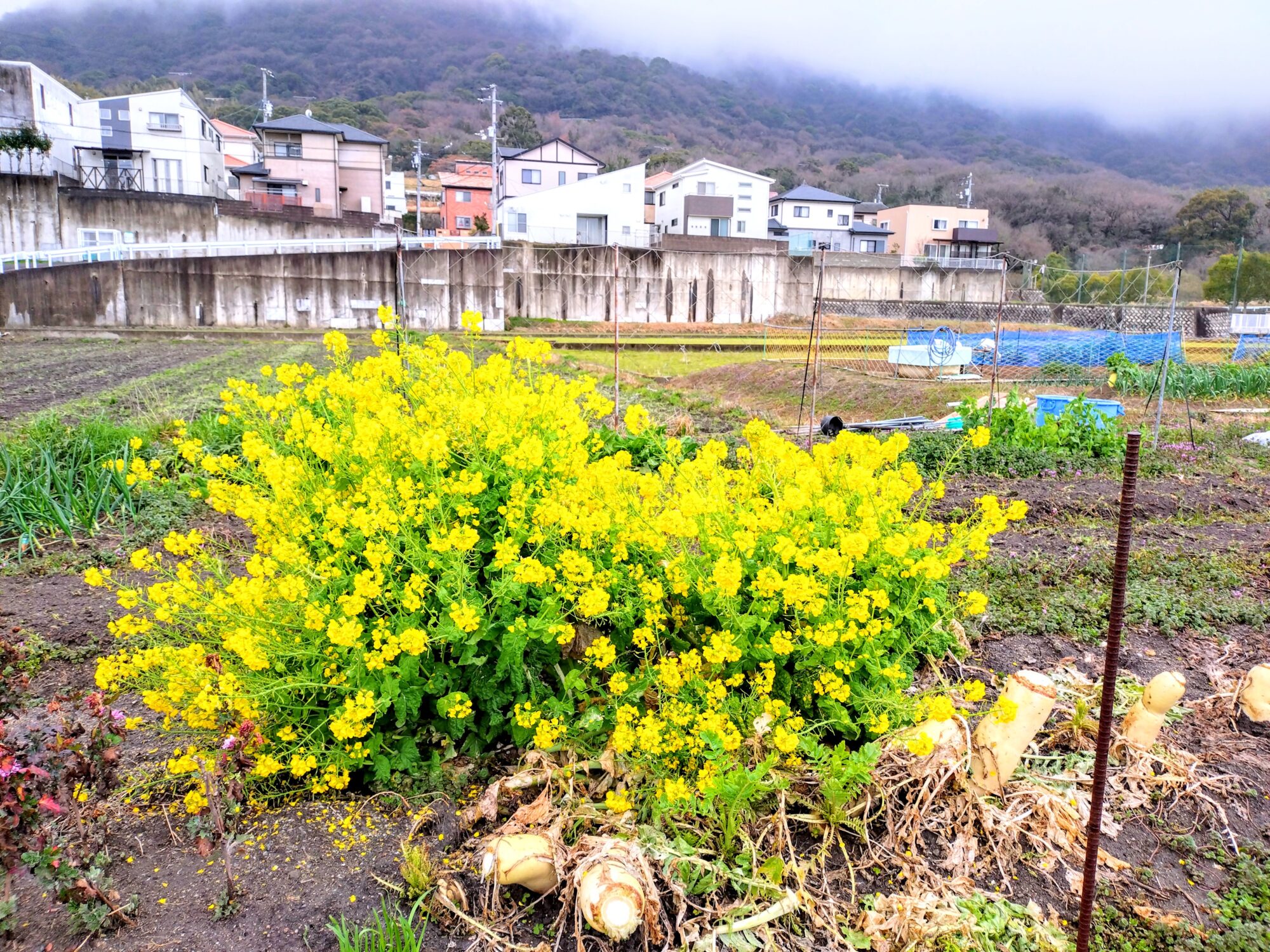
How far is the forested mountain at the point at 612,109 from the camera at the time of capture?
86.5 meters

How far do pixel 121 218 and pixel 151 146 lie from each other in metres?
10.8

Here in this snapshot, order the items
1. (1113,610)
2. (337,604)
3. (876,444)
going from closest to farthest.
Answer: (1113,610) < (337,604) < (876,444)

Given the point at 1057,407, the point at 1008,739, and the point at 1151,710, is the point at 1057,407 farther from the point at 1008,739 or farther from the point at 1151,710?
the point at 1008,739

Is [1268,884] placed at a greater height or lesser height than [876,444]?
lesser

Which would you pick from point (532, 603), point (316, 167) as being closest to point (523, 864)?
point (532, 603)

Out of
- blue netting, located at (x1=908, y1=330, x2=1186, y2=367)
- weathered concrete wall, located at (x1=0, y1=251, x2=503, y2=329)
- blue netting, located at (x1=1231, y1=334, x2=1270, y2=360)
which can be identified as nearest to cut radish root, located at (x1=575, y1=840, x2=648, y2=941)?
blue netting, located at (x1=908, y1=330, x2=1186, y2=367)

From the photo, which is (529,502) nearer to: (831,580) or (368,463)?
(368,463)

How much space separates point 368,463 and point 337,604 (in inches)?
26.2

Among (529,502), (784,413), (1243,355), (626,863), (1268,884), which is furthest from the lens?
(1243,355)

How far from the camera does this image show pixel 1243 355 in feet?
60.3

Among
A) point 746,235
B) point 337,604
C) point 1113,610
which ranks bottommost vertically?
point 337,604

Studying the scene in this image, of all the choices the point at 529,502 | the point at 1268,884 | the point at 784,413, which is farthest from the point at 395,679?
the point at 784,413

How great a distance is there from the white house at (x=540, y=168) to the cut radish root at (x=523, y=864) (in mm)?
47594

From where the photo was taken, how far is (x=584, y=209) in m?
41.5
